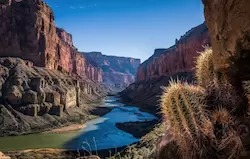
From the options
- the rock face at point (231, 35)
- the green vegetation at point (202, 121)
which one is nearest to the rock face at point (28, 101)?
the green vegetation at point (202, 121)

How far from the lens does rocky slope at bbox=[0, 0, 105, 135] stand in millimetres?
73981

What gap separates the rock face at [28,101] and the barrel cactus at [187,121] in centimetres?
6346

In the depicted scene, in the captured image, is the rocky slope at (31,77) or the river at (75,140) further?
the rocky slope at (31,77)

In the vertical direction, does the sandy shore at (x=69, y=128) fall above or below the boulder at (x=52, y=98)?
below

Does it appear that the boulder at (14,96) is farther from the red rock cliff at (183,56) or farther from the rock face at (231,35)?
the rock face at (231,35)

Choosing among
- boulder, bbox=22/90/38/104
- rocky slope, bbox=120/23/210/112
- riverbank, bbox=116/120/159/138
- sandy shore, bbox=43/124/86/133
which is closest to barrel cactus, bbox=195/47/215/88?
riverbank, bbox=116/120/159/138

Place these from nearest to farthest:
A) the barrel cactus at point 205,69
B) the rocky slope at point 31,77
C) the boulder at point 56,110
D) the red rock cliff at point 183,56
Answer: the barrel cactus at point 205,69 → the rocky slope at point 31,77 → the boulder at point 56,110 → the red rock cliff at point 183,56

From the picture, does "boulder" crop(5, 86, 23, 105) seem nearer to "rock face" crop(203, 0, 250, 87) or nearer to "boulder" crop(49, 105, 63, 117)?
"boulder" crop(49, 105, 63, 117)

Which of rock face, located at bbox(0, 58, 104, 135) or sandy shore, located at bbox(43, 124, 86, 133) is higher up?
rock face, located at bbox(0, 58, 104, 135)

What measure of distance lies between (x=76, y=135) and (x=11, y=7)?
2424 inches

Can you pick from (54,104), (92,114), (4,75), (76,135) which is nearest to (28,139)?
(76,135)

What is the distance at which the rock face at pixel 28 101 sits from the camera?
234 ft

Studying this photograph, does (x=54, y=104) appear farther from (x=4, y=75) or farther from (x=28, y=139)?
(x=28, y=139)

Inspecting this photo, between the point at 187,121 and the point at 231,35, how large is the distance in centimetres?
177
